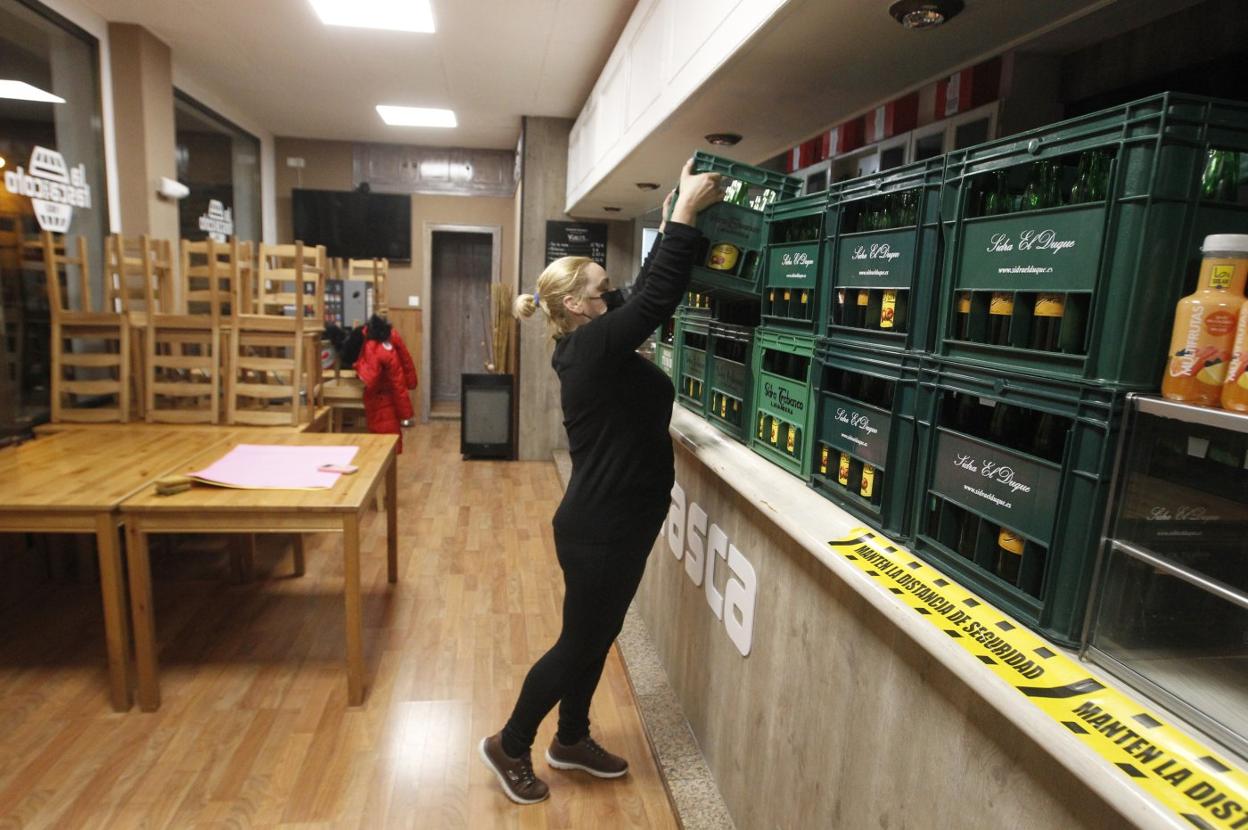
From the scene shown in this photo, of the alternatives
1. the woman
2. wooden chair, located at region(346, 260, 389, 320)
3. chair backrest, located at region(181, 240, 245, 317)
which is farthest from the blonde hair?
wooden chair, located at region(346, 260, 389, 320)

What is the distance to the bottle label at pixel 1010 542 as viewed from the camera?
1054mm

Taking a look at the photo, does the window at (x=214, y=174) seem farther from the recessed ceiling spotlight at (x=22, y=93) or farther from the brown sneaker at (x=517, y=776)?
the brown sneaker at (x=517, y=776)

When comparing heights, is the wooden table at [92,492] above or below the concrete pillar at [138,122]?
below

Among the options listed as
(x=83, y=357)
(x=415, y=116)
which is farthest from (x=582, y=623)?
(x=415, y=116)

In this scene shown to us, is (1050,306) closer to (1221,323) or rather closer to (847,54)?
(1221,323)

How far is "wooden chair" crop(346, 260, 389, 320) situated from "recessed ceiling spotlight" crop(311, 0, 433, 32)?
2.69 metres

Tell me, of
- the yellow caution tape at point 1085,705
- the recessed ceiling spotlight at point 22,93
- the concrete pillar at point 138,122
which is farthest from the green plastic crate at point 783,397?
the concrete pillar at point 138,122

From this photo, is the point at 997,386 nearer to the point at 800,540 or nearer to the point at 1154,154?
the point at 1154,154

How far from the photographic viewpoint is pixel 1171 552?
0.90 meters

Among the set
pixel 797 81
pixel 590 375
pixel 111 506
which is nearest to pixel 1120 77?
pixel 797 81

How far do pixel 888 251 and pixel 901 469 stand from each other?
0.42m

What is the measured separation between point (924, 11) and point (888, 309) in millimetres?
649

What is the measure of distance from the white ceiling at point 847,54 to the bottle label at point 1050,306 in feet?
2.69

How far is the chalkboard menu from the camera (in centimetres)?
586
